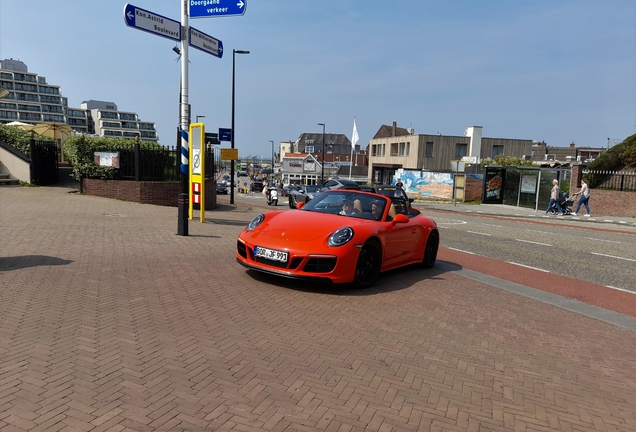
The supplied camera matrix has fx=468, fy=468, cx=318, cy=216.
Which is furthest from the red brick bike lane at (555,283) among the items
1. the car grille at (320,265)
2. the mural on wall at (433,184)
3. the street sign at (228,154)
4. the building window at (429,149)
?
the building window at (429,149)

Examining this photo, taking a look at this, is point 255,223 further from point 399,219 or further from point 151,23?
point 151,23

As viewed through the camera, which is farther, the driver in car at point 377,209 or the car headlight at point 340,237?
the driver in car at point 377,209

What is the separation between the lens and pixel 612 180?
24.5m

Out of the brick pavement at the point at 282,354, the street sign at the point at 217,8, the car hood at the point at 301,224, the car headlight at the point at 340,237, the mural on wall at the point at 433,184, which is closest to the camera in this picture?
the brick pavement at the point at 282,354

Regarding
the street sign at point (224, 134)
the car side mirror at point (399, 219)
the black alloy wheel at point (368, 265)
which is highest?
the street sign at point (224, 134)

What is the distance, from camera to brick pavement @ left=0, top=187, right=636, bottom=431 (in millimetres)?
2980

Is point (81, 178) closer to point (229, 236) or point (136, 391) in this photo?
point (229, 236)

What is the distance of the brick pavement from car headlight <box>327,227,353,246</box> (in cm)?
67

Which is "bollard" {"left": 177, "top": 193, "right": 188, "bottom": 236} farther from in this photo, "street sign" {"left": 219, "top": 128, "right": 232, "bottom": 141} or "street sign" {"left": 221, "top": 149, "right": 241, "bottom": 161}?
"street sign" {"left": 219, "top": 128, "right": 232, "bottom": 141}

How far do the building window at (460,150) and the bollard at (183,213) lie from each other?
173ft

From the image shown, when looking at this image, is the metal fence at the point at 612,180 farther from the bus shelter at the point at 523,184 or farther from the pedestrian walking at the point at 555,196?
the pedestrian walking at the point at 555,196

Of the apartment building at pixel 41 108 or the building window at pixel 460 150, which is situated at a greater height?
the apartment building at pixel 41 108

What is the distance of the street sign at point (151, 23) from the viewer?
350 inches

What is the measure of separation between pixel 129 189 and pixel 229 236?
23.7 feet
